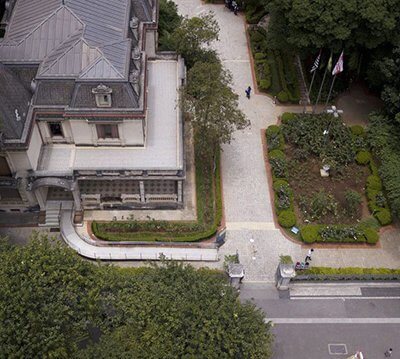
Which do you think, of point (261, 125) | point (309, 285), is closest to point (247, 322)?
point (309, 285)

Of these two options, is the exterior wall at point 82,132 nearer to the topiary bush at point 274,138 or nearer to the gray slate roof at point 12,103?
the gray slate roof at point 12,103

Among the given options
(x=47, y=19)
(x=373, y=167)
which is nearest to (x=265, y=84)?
(x=373, y=167)

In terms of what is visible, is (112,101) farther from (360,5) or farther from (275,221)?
(360,5)

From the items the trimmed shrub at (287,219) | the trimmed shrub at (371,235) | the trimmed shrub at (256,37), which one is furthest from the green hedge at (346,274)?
the trimmed shrub at (256,37)

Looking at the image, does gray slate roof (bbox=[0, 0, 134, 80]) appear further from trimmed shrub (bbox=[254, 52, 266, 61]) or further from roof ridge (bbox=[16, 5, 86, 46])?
trimmed shrub (bbox=[254, 52, 266, 61])

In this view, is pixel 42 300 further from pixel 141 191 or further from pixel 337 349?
pixel 337 349

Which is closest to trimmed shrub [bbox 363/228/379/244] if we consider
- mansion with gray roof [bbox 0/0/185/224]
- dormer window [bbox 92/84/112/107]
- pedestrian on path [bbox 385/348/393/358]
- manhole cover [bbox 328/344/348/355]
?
pedestrian on path [bbox 385/348/393/358]

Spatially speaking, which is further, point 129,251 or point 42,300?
point 129,251
